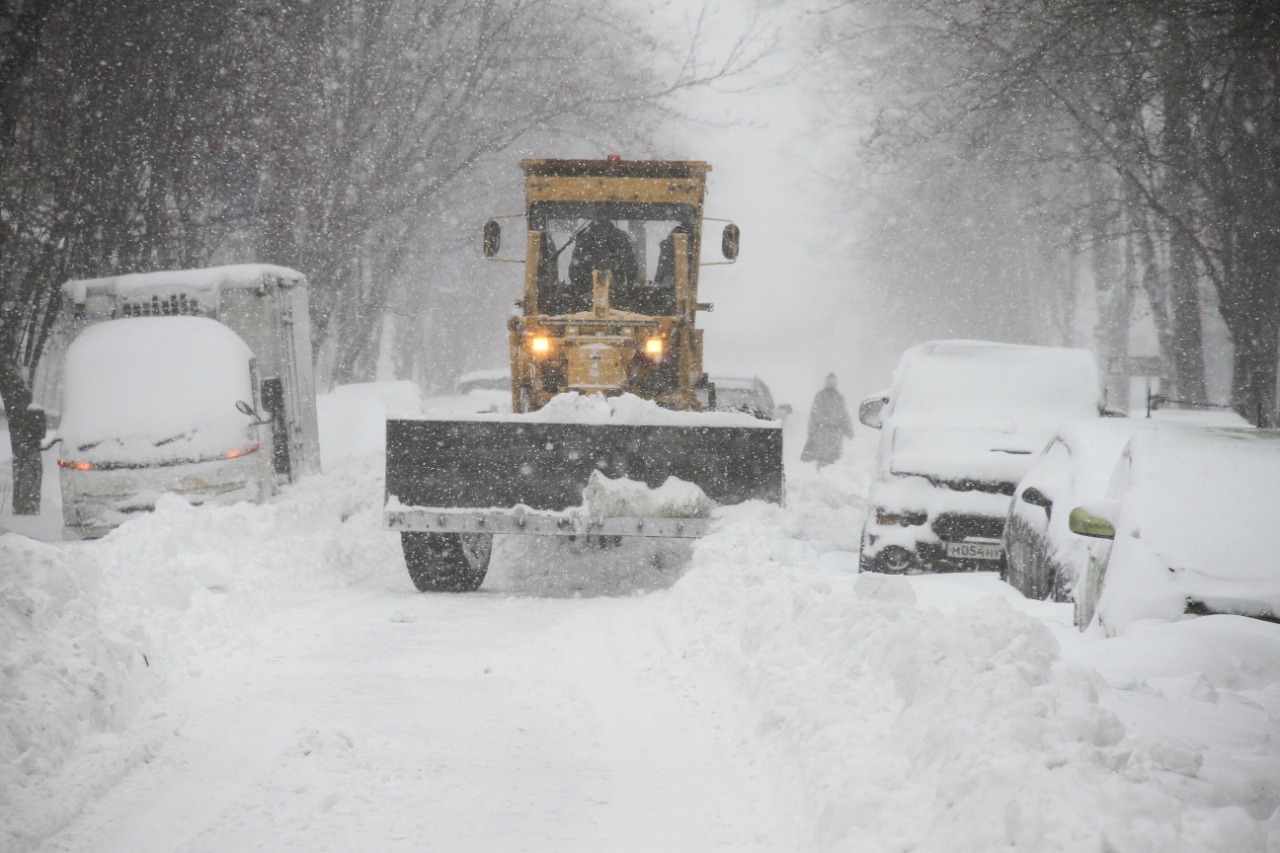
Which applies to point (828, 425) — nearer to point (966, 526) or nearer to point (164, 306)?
point (164, 306)

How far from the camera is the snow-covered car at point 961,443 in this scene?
873 centimetres

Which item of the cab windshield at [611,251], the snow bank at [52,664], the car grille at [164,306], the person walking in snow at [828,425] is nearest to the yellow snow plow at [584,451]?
the cab windshield at [611,251]

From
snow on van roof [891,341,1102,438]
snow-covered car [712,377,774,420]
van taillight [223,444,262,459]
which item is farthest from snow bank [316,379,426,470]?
snow on van roof [891,341,1102,438]

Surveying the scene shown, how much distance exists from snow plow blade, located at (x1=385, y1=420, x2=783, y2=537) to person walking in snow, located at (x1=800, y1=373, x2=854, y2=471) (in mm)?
11892

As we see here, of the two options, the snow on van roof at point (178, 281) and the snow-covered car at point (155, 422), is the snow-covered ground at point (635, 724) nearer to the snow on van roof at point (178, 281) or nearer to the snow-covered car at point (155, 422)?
the snow-covered car at point (155, 422)

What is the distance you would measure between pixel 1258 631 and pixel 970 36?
41.3 ft

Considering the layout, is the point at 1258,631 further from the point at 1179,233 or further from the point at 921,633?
the point at 1179,233

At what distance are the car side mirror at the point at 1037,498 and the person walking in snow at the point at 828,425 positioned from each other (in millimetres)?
12781

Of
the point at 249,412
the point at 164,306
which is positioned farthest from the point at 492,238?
the point at 164,306

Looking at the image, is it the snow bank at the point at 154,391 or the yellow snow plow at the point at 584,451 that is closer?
the yellow snow plow at the point at 584,451

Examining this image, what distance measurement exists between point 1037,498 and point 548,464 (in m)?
3.45

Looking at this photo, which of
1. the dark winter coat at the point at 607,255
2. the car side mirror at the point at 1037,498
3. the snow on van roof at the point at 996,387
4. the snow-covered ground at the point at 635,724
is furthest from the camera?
the dark winter coat at the point at 607,255

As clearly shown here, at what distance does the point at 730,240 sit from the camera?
10250mm

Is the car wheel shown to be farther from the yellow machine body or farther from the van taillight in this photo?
the van taillight
